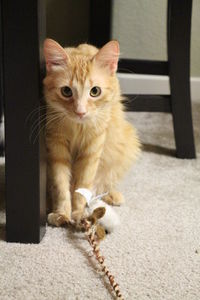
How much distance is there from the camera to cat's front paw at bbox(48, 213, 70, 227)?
1098 mm

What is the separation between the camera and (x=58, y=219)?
1.10 meters

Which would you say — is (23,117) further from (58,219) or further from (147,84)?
(147,84)

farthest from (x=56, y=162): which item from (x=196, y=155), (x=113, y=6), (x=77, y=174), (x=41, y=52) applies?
(x=113, y=6)

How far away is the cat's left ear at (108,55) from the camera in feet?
3.34

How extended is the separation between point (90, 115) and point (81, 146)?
0.48 ft

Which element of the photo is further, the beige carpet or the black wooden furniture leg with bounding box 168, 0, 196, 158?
the black wooden furniture leg with bounding box 168, 0, 196, 158

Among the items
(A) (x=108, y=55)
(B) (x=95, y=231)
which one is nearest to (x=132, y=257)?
(B) (x=95, y=231)

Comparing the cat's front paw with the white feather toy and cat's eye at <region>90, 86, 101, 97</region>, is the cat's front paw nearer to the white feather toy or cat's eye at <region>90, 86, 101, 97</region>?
the white feather toy

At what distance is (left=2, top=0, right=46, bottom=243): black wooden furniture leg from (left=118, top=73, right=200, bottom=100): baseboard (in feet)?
5.03

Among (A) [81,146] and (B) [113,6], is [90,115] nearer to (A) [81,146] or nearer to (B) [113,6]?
(A) [81,146]

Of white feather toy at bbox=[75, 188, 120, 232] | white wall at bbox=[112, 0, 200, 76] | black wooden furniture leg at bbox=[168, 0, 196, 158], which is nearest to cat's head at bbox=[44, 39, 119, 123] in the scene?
white feather toy at bbox=[75, 188, 120, 232]

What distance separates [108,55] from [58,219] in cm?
43

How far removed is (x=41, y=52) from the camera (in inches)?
36.6

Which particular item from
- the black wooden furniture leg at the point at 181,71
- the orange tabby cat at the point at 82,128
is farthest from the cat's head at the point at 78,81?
the black wooden furniture leg at the point at 181,71
